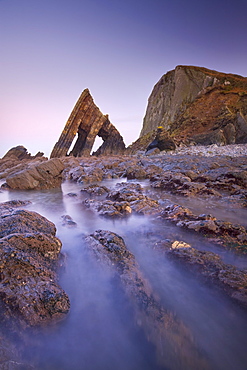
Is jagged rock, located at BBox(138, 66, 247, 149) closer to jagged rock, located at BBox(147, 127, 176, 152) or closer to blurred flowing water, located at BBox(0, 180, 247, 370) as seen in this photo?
jagged rock, located at BBox(147, 127, 176, 152)

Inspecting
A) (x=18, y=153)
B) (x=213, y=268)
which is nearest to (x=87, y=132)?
(x=18, y=153)

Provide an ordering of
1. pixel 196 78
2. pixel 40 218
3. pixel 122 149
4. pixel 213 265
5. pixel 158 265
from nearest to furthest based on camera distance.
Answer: pixel 213 265
pixel 158 265
pixel 40 218
pixel 122 149
pixel 196 78

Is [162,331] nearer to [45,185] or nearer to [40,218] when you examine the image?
[40,218]

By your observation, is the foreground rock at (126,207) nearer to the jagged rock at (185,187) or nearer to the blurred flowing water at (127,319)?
the blurred flowing water at (127,319)

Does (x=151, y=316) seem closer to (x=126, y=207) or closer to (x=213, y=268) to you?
(x=213, y=268)

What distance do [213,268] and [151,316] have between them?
3.28 ft

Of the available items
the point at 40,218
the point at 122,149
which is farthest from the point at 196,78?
the point at 40,218

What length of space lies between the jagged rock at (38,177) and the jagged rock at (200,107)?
15.8 metres

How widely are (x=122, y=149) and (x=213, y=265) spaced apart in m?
26.2

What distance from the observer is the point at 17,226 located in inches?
101

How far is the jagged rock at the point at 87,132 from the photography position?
21672mm

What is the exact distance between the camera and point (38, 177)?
8586 mm

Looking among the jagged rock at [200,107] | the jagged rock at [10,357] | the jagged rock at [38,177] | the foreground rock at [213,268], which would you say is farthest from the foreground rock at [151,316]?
the jagged rock at [200,107]

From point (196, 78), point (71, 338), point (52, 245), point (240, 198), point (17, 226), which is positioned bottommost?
point (240, 198)
